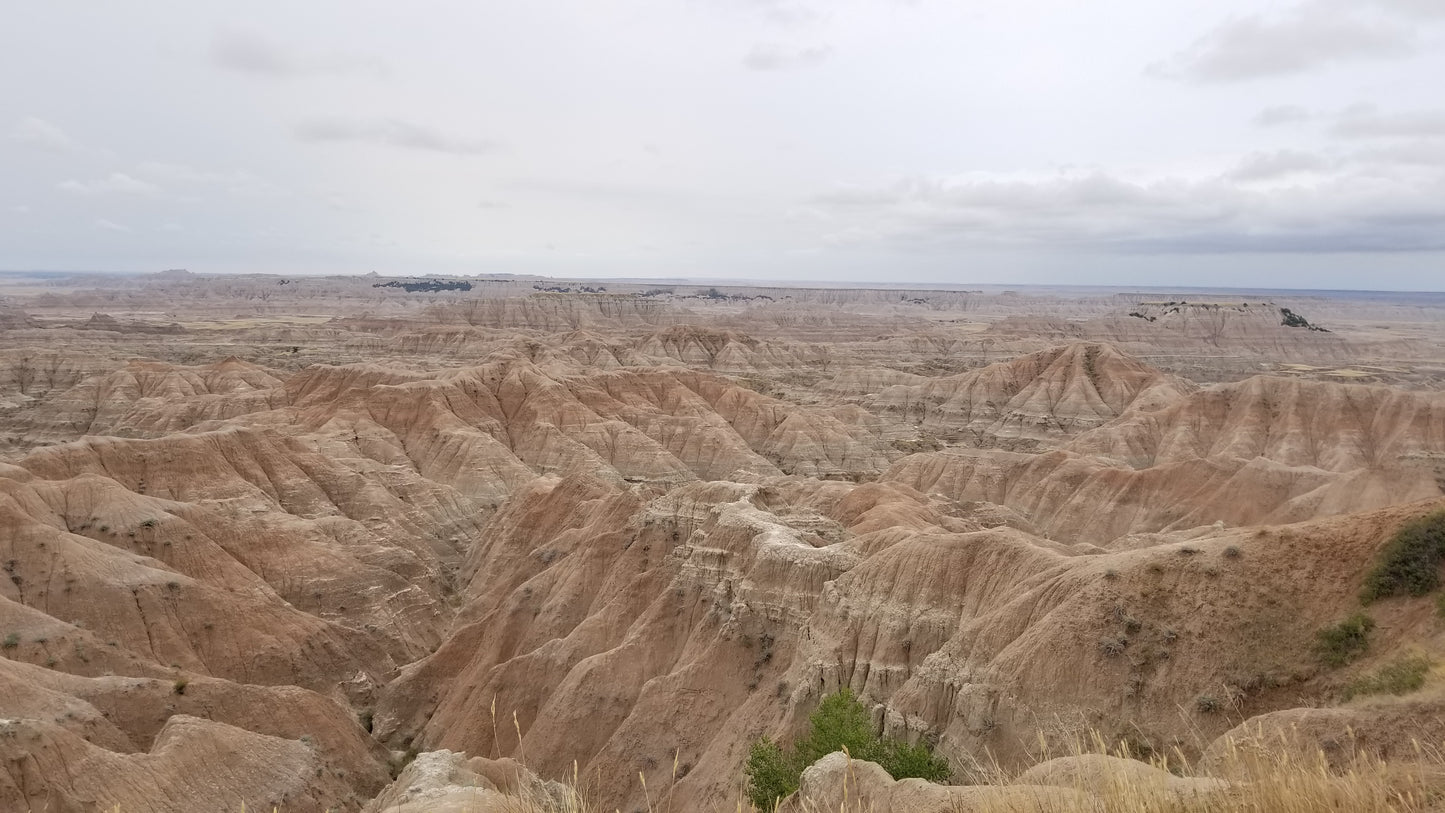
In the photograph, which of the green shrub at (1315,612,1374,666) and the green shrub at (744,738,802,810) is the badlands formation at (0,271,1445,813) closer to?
the green shrub at (1315,612,1374,666)

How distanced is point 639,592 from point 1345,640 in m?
26.1

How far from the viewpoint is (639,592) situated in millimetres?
37688

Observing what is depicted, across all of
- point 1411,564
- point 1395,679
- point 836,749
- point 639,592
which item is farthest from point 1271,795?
point 639,592

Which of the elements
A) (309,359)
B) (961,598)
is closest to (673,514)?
(961,598)

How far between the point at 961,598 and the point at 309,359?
139861 millimetres

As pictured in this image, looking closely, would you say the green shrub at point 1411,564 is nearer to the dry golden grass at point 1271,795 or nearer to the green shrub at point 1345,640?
the green shrub at point 1345,640

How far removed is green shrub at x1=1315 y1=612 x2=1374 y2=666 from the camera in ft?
60.8

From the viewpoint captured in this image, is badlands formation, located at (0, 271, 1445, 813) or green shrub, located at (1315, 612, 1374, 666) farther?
badlands formation, located at (0, 271, 1445, 813)

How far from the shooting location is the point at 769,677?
28953 mm

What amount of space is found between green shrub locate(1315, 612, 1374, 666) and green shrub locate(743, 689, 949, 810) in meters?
8.94

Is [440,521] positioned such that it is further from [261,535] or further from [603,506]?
[603,506]

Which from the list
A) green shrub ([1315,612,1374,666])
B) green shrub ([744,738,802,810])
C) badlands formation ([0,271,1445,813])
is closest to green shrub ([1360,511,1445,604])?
badlands formation ([0,271,1445,813])

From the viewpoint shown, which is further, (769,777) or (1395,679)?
(769,777)

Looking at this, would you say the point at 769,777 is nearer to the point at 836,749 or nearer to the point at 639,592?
the point at 836,749
